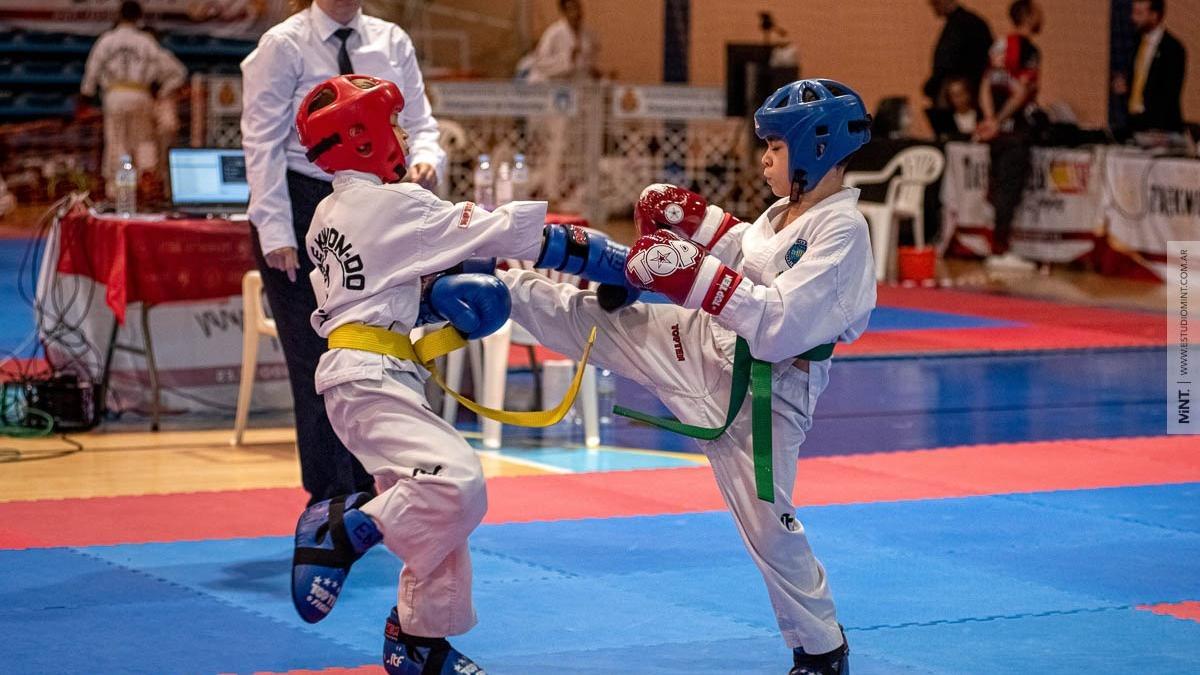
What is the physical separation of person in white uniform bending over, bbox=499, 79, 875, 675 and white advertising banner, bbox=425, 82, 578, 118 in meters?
10.9

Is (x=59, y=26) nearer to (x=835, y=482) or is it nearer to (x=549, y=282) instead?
(x=835, y=482)

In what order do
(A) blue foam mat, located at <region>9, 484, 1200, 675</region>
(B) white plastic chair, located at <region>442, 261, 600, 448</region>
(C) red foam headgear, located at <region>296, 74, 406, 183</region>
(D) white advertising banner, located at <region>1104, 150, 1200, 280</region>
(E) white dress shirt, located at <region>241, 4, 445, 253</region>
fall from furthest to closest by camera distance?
(D) white advertising banner, located at <region>1104, 150, 1200, 280</region>
(B) white plastic chair, located at <region>442, 261, 600, 448</region>
(E) white dress shirt, located at <region>241, 4, 445, 253</region>
(A) blue foam mat, located at <region>9, 484, 1200, 675</region>
(C) red foam headgear, located at <region>296, 74, 406, 183</region>

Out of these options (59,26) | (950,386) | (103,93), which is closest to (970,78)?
(950,386)

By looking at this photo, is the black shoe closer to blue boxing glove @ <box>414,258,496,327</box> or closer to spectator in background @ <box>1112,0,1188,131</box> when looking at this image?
blue boxing glove @ <box>414,258,496,327</box>

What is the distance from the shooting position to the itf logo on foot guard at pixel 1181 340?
7.95m

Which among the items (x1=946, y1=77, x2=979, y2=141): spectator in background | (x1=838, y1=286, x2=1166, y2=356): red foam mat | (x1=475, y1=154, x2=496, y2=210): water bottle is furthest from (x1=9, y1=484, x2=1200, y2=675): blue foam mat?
(x1=946, y1=77, x2=979, y2=141): spectator in background

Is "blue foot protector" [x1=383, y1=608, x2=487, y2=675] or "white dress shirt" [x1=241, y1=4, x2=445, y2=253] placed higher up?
"white dress shirt" [x1=241, y1=4, x2=445, y2=253]

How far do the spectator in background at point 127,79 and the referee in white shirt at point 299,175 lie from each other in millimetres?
11564

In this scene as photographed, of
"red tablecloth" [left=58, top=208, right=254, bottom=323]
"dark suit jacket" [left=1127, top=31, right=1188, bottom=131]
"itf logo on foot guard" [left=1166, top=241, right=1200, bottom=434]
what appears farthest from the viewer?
"dark suit jacket" [left=1127, top=31, right=1188, bottom=131]

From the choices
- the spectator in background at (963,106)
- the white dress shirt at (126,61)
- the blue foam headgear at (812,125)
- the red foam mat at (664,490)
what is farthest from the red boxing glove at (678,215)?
the white dress shirt at (126,61)

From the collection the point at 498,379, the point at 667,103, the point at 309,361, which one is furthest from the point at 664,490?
the point at 667,103

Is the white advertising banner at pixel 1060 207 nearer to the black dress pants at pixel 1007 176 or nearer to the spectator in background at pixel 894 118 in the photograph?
the black dress pants at pixel 1007 176

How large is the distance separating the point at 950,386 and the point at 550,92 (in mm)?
6789

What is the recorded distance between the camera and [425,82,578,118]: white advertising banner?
14633 mm
